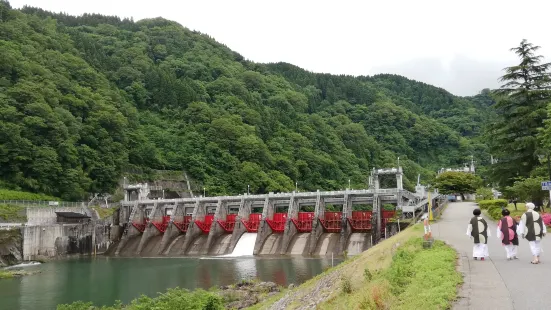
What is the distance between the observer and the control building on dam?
45.2m

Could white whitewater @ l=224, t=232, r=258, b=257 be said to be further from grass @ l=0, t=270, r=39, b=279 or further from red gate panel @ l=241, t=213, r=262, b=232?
grass @ l=0, t=270, r=39, b=279

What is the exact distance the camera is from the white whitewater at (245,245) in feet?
156

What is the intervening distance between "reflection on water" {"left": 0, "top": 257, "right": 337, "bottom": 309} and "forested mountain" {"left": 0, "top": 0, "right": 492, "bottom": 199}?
2194cm

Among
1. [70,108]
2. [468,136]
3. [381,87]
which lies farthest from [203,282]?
[381,87]

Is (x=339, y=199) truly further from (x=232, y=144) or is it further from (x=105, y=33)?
(x=105, y=33)

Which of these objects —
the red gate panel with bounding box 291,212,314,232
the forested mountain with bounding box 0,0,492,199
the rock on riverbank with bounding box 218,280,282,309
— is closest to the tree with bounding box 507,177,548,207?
the rock on riverbank with bounding box 218,280,282,309

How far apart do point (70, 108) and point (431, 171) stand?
278 ft

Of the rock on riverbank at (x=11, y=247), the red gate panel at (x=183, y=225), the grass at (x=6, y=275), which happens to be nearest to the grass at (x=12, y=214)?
the rock on riverbank at (x=11, y=247)

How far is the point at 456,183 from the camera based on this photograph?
67000mm

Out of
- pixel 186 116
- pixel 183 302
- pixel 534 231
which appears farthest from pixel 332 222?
pixel 186 116

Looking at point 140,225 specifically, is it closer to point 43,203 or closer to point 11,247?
point 43,203

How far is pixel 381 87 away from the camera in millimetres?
166500

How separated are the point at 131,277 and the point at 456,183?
165 feet

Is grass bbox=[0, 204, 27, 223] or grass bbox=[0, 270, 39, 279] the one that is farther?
grass bbox=[0, 204, 27, 223]
